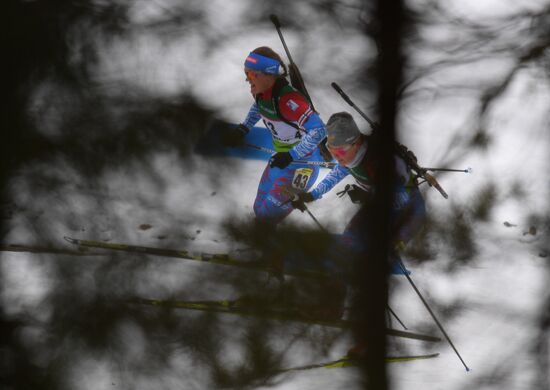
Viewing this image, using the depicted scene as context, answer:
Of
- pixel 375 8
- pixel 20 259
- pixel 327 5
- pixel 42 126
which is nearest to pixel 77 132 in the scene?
pixel 42 126

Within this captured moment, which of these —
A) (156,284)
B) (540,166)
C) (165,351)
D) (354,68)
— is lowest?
(165,351)

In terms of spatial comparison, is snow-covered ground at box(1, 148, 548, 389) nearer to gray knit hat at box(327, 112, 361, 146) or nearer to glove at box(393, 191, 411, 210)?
glove at box(393, 191, 411, 210)

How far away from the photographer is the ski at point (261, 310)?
2629 mm

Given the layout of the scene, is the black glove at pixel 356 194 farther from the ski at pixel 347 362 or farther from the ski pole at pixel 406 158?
the ski at pixel 347 362

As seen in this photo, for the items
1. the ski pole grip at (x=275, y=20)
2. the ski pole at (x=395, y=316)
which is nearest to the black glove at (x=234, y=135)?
the ski pole grip at (x=275, y=20)

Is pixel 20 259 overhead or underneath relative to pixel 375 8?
underneath

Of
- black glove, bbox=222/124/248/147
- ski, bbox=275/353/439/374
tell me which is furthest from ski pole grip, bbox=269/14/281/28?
ski, bbox=275/353/439/374

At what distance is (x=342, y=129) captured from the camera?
2.67m

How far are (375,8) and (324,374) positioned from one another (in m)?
1.61

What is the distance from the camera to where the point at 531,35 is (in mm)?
2787

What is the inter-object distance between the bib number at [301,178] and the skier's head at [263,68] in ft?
1.34

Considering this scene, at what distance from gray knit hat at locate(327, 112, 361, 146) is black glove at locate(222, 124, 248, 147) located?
0.39 metres

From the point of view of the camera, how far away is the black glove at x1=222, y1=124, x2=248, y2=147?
276cm

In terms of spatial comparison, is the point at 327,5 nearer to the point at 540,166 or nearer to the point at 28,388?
the point at 540,166
